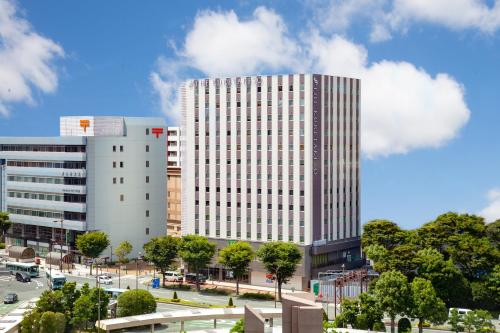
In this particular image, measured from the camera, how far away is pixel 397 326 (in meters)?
72.6

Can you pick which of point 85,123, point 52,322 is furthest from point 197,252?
point 85,123

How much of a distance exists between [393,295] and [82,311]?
3088 centimetres

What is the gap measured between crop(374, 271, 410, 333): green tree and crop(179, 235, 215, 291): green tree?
32107mm

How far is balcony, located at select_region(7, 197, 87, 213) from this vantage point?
384 ft

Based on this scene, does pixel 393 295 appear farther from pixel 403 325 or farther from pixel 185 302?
pixel 185 302

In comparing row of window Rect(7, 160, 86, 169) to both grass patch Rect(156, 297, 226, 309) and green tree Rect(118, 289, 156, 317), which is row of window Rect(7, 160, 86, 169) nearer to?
grass patch Rect(156, 297, 226, 309)

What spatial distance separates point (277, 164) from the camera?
95938mm

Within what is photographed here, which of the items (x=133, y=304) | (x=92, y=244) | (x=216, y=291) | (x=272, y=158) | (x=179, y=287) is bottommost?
(x=216, y=291)

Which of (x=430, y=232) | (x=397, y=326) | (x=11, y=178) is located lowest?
(x=397, y=326)

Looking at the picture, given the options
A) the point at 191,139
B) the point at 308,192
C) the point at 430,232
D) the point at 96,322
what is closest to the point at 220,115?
the point at 191,139

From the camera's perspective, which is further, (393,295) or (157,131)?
(157,131)

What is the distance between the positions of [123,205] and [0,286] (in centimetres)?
2869

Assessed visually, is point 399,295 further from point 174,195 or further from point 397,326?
point 174,195

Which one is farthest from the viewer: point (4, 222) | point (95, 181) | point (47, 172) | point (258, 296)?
point (4, 222)
